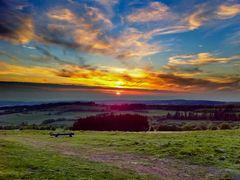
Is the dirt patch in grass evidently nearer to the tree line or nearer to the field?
the field

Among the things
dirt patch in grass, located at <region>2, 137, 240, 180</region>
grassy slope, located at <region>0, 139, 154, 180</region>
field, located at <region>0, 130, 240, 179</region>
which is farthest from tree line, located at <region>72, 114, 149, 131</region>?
grassy slope, located at <region>0, 139, 154, 180</region>

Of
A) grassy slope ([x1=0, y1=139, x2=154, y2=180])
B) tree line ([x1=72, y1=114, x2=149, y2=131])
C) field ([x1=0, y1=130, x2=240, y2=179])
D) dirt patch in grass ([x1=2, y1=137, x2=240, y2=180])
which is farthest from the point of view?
tree line ([x1=72, y1=114, x2=149, y2=131])

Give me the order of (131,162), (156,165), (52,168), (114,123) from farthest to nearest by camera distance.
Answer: (114,123)
(131,162)
(156,165)
(52,168)

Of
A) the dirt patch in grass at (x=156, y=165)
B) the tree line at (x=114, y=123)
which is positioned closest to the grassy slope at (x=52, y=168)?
the dirt patch in grass at (x=156, y=165)

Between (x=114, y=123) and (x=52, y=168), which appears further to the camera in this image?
(x=114, y=123)

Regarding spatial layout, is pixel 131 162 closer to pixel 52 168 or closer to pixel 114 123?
pixel 52 168

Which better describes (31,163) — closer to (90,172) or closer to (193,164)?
(90,172)

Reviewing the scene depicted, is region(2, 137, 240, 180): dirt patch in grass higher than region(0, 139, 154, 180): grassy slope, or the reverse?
region(0, 139, 154, 180): grassy slope

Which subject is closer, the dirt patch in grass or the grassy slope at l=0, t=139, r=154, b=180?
the grassy slope at l=0, t=139, r=154, b=180

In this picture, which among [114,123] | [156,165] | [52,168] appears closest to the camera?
[52,168]

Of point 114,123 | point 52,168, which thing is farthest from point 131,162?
point 114,123

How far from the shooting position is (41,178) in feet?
52.9

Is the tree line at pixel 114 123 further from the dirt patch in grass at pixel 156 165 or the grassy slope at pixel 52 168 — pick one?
the grassy slope at pixel 52 168

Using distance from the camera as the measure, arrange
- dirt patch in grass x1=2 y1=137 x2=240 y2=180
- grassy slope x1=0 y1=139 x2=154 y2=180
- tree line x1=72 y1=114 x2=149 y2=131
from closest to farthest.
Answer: grassy slope x1=0 y1=139 x2=154 y2=180 < dirt patch in grass x1=2 y1=137 x2=240 y2=180 < tree line x1=72 y1=114 x2=149 y2=131
